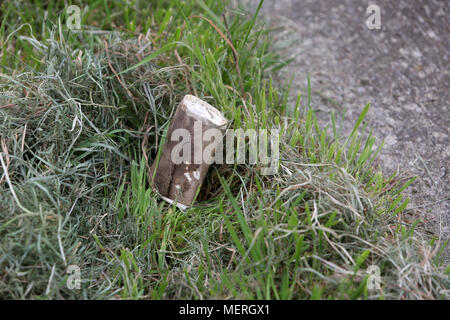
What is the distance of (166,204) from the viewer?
73.5 inches

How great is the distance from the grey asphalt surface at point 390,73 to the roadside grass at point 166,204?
16 centimetres

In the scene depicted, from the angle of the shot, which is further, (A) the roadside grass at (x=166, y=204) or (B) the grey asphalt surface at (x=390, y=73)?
(B) the grey asphalt surface at (x=390, y=73)

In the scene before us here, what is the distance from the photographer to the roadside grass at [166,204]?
56.9 inches

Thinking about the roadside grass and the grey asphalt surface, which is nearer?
the roadside grass

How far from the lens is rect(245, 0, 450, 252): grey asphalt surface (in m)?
2.07

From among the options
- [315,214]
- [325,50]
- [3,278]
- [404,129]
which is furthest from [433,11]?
[3,278]

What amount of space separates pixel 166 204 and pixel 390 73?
4.97 feet

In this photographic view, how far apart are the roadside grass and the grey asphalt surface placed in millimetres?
161

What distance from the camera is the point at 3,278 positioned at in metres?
1.38

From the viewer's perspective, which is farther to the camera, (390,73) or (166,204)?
(390,73)

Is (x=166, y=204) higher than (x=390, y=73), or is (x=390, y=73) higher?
(x=390, y=73)

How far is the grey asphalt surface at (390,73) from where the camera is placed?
2.07 metres
